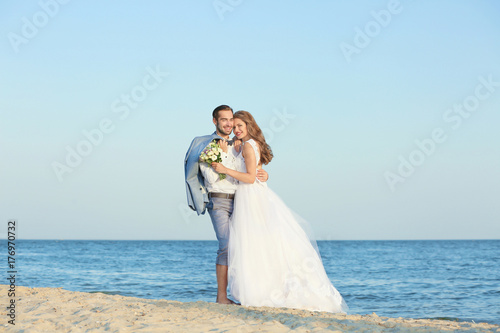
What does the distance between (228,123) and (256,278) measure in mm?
1869

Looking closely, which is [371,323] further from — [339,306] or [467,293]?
[467,293]

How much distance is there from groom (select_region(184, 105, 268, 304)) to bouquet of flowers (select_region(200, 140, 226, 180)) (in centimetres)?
11

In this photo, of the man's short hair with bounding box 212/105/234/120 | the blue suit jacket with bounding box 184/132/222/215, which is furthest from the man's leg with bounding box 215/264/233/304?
the man's short hair with bounding box 212/105/234/120

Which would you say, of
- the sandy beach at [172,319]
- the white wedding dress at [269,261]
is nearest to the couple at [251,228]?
the white wedding dress at [269,261]

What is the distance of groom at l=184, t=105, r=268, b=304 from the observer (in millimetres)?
5938

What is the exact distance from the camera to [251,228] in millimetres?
5887

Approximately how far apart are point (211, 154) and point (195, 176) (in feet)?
1.53

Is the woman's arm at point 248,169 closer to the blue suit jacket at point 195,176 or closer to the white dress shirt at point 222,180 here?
the white dress shirt at point 222,180

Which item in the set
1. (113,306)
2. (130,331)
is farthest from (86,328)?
(113,306)


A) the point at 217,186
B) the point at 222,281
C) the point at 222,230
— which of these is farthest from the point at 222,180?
the point at 222,281

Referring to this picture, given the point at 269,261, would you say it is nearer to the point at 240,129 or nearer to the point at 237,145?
the point at 237,145

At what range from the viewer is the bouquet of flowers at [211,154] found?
5691 mm

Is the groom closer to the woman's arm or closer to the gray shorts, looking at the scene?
the gray shorts

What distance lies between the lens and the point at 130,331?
4.41 meters
